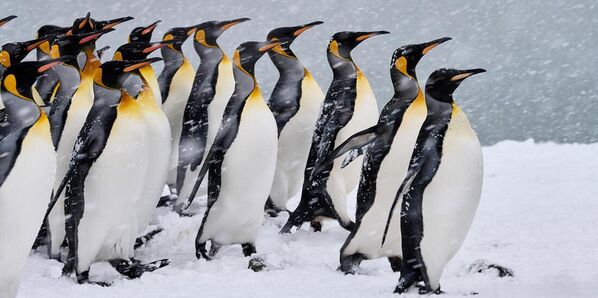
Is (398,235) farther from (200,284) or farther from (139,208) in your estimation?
(139,208)

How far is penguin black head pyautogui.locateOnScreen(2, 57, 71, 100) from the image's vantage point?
138 inches

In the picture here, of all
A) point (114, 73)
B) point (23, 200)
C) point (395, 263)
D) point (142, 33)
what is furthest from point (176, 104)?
point (23, 200)

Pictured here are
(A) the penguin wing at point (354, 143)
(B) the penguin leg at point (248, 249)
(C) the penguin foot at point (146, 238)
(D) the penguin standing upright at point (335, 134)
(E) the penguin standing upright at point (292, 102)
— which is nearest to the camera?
(A) the penguin wing at point (354, 143)

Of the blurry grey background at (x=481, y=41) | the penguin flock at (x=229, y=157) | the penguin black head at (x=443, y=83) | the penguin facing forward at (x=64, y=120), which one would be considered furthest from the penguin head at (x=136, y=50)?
the blurry grey background at (x=481, y=41)

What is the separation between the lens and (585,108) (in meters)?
33.8

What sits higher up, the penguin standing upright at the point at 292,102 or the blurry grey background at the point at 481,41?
the penguin standing upright at the point at 292,102

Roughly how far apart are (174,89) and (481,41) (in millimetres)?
35195

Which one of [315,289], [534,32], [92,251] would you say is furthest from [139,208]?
[534,32]

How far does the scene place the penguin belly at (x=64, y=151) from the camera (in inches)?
179

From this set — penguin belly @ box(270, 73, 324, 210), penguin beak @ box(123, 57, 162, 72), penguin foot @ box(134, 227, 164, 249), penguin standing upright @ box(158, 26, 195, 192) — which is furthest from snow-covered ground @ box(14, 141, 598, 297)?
penguin beak @ box(123, 57, 162, 72)

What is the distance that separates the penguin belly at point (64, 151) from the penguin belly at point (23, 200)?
3.91ft

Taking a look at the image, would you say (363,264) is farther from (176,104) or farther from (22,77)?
(176,104)

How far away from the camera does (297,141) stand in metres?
5.54

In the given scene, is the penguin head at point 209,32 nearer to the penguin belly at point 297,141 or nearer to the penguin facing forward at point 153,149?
the penguin belly at point 297,141
